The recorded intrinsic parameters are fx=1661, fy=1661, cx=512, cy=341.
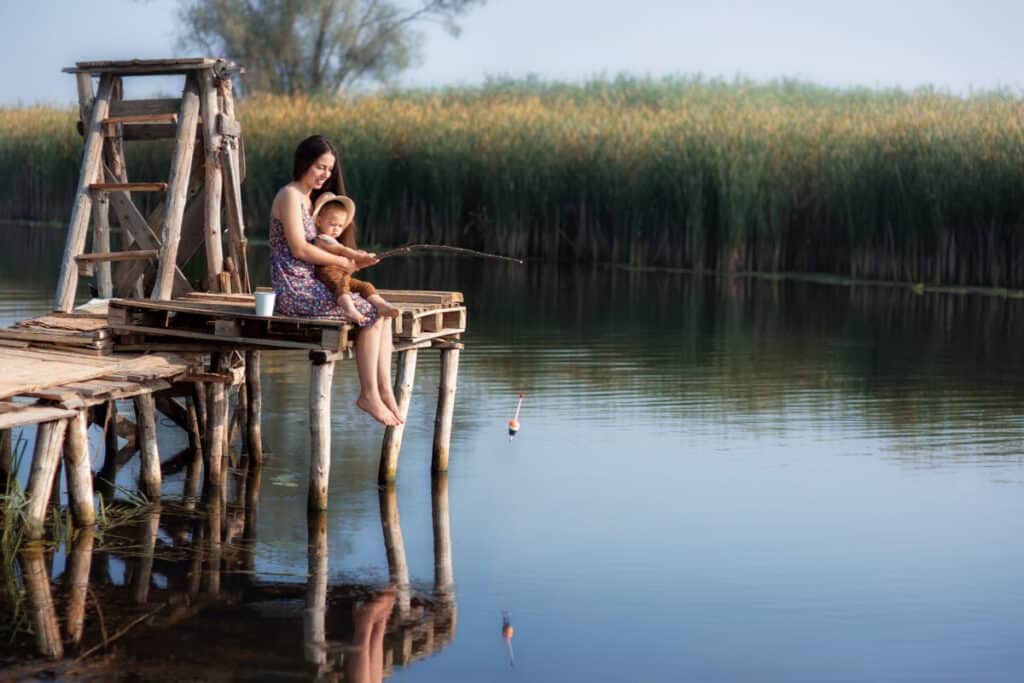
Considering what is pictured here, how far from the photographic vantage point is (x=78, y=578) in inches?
293

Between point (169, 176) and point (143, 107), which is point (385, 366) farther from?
point (143, 107)

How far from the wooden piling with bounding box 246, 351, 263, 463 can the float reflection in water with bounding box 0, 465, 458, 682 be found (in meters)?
1.53

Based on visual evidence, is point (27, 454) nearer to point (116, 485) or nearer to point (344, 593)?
point (116, 485)

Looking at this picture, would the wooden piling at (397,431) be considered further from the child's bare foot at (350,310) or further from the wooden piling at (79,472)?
the wooden piling at (79,472)

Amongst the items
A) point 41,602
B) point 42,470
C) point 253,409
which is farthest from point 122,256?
point 41,602

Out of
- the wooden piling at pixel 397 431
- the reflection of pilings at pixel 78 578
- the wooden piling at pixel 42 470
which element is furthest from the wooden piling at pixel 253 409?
the wooden piling at pixel 42 470

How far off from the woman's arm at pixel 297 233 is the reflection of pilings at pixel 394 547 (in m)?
1.36

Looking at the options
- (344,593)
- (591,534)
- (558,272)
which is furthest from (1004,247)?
(344,593)

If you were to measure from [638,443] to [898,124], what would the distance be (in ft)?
49.6

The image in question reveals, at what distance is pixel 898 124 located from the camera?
82.2ft

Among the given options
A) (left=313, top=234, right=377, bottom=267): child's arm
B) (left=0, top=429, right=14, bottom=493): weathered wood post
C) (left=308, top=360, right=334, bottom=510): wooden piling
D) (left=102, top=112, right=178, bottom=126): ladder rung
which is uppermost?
(left=102, top=112, right=178, bottom=126): ladder rung

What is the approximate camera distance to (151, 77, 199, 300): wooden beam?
10.3 meters

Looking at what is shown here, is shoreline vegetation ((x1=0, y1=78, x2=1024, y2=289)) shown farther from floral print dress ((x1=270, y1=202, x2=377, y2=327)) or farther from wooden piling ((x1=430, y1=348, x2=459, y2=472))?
floral print dress ((x1=270, y1=202, x2=377, y2=327))

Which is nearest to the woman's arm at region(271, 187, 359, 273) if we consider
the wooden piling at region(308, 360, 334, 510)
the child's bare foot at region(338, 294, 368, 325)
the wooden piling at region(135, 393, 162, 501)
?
the child's bare foot at region(338, 294, 368, 325)
